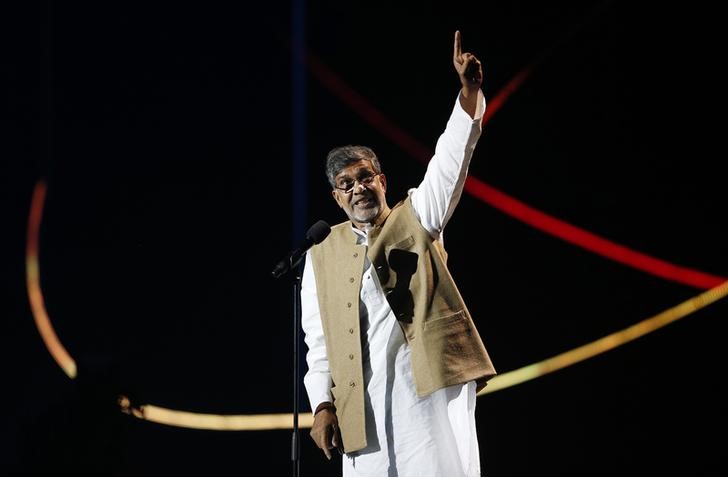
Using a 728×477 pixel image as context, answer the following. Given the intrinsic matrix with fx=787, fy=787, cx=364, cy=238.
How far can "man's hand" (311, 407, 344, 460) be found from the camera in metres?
2.53

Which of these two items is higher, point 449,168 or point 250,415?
point 449,168

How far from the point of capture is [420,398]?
95.4 inches

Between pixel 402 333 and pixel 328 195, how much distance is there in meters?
1.63

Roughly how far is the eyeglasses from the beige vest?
144mm

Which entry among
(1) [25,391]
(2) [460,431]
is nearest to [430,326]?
(2) [460,431]

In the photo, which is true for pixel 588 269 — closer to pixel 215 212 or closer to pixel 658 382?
pixel 658 382

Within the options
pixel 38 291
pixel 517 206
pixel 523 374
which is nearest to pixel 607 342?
pixel 523 374

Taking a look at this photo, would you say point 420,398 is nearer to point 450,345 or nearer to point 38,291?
point 450,345

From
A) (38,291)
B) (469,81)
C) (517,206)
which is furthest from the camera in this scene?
(38,291)

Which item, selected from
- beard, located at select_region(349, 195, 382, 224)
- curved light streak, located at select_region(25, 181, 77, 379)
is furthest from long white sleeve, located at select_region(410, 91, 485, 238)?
curved light streak, located at select_region(25, 181, 77, 379)

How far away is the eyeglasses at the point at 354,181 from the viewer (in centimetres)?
266

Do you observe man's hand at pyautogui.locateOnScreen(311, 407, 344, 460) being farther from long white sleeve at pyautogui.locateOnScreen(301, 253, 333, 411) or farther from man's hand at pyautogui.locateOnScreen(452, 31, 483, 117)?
man's hand at pyautogui.locateOnScreen(452, 31, 483, 117)

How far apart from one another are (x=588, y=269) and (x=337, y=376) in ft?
5.21

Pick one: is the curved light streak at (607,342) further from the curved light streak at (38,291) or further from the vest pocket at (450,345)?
the curved light streak at (38,291)
